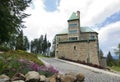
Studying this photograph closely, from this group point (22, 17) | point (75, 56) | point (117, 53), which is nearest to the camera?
point (22, 17)

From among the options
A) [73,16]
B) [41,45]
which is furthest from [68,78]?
[41,45]

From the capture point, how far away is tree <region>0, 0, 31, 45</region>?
28.5 metres

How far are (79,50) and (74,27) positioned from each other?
19.5 meters

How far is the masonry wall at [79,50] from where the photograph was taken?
60.1 m

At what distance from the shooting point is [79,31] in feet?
265

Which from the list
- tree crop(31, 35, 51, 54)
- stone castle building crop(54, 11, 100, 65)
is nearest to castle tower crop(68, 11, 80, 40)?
stone castle building crop(54, 11, 100, 65)

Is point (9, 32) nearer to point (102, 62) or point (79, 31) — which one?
point (102, 62)

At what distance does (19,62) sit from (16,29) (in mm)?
15141

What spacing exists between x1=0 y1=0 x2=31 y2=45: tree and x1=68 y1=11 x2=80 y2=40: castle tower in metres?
47.6

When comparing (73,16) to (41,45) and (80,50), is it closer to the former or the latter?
(80,50)

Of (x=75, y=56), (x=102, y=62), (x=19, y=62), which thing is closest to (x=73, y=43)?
(x=75, y=56)

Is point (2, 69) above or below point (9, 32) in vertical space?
below

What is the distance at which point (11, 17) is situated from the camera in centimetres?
3025

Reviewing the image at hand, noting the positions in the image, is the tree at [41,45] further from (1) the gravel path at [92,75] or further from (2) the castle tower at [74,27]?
(1) the gravel path at [92,75]
